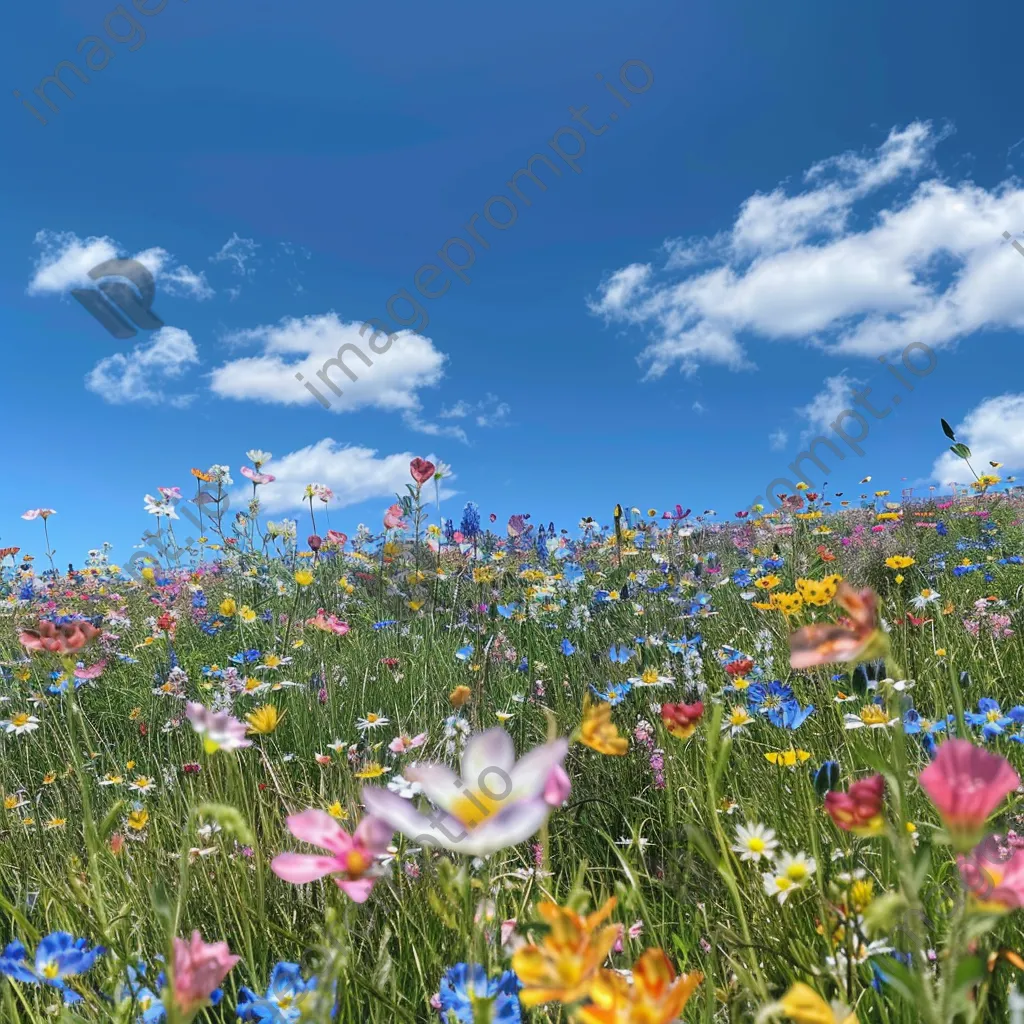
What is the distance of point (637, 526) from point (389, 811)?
6267 mm

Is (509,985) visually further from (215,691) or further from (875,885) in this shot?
(215,691)

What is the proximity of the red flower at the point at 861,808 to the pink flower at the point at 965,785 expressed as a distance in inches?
2.4

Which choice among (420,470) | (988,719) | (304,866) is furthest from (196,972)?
(420,470)

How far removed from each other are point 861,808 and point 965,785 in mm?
86

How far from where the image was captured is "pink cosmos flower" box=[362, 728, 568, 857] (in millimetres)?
437

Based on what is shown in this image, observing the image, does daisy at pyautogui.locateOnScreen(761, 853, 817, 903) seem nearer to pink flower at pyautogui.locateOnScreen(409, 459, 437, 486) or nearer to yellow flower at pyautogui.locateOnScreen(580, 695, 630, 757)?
yellow flower at pyautogui.locateOnScreen(580, 695, 630, 757)

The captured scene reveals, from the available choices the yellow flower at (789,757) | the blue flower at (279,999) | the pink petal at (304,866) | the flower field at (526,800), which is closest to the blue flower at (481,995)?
the flower field at (526,800)

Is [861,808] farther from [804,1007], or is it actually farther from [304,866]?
[304,866]

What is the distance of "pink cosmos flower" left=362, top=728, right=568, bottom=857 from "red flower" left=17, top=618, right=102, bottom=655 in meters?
0.55

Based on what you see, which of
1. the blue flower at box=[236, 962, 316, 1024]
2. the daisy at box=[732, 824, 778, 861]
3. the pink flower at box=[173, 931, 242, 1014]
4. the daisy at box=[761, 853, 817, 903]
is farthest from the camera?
the daisy at box=[732, 824, 778, 861]

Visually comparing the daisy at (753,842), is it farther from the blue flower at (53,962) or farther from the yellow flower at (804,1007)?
the blue flower at (53,962)

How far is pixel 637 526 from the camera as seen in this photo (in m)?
6.62

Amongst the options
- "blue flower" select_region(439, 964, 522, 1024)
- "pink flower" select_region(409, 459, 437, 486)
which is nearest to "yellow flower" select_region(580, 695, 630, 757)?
"blue flower" select_region(439, 964, 522, 1024)

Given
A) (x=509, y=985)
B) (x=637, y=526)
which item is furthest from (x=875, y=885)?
(x=637, y=526)
